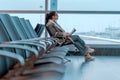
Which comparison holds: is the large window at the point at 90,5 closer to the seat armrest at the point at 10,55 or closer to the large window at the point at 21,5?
the large window at the point at 21,5

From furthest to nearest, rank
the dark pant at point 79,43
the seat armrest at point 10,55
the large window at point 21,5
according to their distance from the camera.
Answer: the large window at point 21,5 → the dark pant at point 79,43 → the seat armrest at point 10,55

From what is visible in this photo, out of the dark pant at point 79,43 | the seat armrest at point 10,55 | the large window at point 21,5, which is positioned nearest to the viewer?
the seat armrest at point 10,55

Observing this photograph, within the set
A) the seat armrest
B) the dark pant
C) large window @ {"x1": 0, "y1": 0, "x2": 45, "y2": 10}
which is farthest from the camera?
large window @ {"x1": 0, "y1": 0, "x2": 45, "y2": 10}

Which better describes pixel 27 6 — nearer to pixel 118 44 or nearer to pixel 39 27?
pixel 39 27

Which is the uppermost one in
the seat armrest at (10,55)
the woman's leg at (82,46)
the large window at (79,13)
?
the seat armrest at (10,55)

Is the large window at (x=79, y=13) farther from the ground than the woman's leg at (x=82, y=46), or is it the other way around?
the large window at (x=79, y=13)

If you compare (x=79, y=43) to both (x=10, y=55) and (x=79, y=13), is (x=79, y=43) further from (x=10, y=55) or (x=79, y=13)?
(x=10, y=55)

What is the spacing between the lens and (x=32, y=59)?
85.8 inches

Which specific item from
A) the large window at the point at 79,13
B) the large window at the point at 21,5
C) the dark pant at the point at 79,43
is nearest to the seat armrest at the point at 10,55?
the dark pant at the point at 79,43

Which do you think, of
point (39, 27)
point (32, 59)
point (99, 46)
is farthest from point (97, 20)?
point (32, 59)

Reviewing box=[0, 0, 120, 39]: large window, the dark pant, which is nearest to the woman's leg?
the dark pant

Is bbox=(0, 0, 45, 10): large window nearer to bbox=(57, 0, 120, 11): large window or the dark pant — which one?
bbox=(57, 0, 120, 11): large window

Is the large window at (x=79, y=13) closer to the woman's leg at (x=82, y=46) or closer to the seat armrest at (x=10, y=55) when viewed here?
the woman's leg at (x=82, y=46)

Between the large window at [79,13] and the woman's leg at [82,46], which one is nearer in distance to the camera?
the woman's leg at [82,46]
